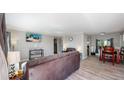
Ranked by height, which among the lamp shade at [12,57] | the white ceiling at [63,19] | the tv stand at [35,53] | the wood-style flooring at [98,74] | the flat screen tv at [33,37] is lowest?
the wood-style flooring at [98,74]

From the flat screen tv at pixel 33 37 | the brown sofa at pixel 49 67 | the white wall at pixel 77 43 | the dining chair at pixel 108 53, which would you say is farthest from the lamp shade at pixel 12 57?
the white wall at pixel 77 43

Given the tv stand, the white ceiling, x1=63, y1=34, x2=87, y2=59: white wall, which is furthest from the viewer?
x1=63, y1=34, x2=87, y2=59: white wall

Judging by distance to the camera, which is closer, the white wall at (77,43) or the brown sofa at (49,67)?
the brown sofa at (49,67)

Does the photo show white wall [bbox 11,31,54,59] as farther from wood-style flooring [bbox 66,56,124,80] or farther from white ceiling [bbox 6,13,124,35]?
wood-style flooring [bbox 66,56,124,80]

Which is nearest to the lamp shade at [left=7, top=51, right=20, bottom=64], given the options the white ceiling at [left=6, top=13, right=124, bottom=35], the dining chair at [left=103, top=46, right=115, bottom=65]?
the white ceiling at [left=6, top=13, right=124, bottom=35]

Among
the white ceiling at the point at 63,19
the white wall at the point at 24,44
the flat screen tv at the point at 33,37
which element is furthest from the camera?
the flat screen tv at the point at 33,37

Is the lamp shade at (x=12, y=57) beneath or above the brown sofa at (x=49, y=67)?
above

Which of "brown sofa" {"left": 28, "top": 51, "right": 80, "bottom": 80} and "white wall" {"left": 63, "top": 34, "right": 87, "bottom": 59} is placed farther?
"white wall" {"left": 63, "top": 34, "right": 87, "bottom": 59}

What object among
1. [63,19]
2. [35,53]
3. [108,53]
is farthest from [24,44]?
[108,53]

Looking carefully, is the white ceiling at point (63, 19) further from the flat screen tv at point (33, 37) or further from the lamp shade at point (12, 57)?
the flat screen tv at point (33, 37)
